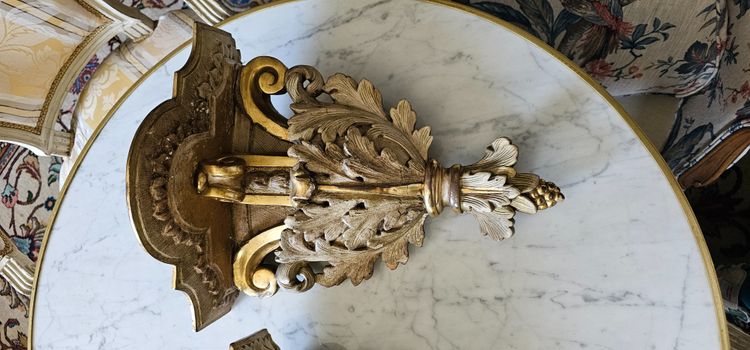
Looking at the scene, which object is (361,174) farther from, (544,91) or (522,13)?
(522,13)

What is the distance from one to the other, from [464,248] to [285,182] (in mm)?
231


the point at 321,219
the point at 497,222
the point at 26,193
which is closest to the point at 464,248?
the point at 497,222

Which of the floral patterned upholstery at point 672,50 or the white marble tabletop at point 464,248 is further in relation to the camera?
the floral patterned upholstery at point 672,50

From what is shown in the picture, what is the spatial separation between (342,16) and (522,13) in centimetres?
26

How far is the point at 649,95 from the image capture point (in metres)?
0.94

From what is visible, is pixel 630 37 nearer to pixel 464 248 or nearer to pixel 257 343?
pixel 464 248

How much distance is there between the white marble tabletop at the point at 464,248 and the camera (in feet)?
2.32

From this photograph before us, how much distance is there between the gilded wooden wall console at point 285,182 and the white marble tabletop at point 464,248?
53mm

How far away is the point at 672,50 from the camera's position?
86 centimetres

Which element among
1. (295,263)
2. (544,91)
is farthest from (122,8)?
(544,91)

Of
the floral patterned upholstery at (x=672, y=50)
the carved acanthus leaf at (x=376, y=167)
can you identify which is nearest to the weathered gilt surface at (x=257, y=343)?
the carved acanthus leaf at (x=376, y=167)

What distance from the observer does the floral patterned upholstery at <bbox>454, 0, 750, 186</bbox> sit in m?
0.85

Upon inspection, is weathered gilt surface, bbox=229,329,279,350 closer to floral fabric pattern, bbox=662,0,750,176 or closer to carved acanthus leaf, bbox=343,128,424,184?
carved acanthus leaf, bbox=343,128,424,184

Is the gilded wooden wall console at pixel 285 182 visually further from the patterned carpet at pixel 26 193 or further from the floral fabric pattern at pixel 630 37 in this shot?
the patterned carpet at pixel 26 193
